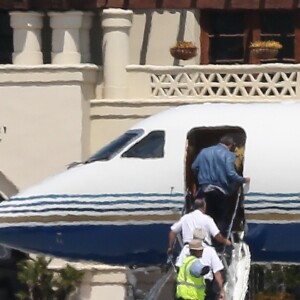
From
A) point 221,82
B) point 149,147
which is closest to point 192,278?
point 149,147

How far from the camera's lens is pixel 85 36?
35.5 meters

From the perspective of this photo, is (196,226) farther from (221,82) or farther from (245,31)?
(245,31)

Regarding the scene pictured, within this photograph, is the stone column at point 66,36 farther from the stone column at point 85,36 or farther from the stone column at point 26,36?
the stone column at point 26,36

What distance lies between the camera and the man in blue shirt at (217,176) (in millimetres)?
26688

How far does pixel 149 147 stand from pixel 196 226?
166 centimetres

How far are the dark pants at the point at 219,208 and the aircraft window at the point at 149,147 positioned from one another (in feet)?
3.16

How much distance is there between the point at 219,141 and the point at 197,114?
52cm

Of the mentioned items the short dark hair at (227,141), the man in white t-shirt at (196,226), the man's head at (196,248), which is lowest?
the man's head at (196,248)

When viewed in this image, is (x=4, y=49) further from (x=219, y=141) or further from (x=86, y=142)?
(x=219, y=141)

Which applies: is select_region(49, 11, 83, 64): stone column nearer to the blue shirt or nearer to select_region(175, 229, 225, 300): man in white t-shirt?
the blue shirt

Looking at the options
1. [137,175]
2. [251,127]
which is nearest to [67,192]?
[137,175]

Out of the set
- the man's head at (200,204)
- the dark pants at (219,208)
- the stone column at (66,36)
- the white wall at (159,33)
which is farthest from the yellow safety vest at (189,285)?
the white wall at (159,33)

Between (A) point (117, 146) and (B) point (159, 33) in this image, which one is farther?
(B) point (159, 33)

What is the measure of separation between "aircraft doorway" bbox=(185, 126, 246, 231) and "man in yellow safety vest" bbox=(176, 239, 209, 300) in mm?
1652
